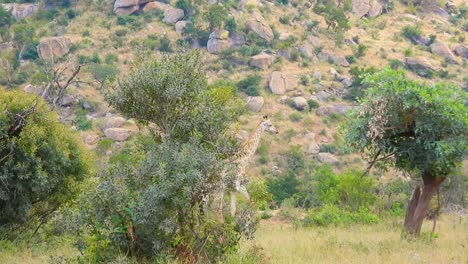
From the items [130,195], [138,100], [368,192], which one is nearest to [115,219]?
[130,195]

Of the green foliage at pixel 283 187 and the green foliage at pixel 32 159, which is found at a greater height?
the green foliage at pixel 32 159

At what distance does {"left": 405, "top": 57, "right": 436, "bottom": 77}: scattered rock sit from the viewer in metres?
43.4

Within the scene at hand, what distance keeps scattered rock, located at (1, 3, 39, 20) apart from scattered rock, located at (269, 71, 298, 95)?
78.3 ft

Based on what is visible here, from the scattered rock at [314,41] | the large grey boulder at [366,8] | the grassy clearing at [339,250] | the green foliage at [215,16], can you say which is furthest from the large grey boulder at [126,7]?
the grassy clearing at [339,250]

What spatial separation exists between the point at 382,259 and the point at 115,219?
152 inches

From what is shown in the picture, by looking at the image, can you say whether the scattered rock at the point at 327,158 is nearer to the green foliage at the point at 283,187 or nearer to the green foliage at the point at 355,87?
the green foliage at the point at 283,187

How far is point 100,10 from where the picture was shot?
161ft

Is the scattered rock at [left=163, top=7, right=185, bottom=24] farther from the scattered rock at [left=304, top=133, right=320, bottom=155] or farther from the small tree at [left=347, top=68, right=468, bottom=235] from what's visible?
the small tree at [left=347, top=68, right=468, bottom=235]

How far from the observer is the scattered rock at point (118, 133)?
33.5 m

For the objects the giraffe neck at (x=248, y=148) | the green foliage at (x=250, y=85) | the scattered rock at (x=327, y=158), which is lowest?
the scattered rock at (x=327, y=158)

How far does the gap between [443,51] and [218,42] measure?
19.7 m

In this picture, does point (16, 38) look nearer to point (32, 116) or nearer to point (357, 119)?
point (32, 116)

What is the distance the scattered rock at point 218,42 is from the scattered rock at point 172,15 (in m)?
4.64

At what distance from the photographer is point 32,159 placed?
11.1 metres
